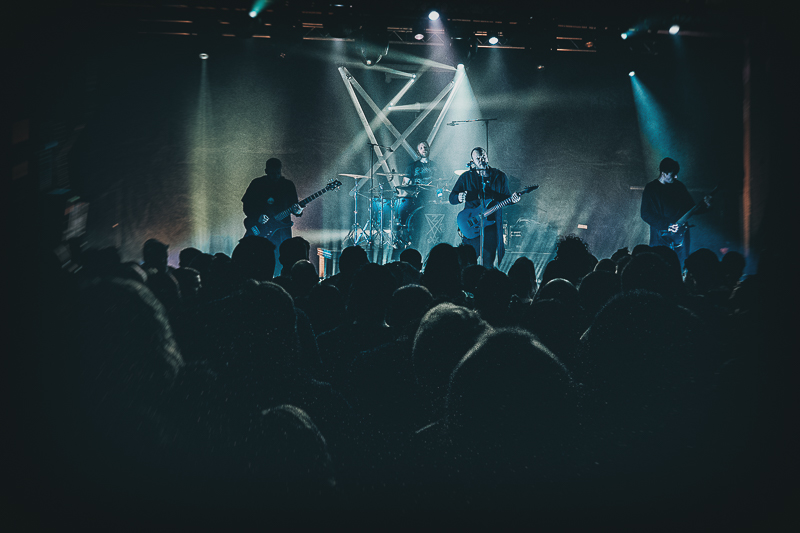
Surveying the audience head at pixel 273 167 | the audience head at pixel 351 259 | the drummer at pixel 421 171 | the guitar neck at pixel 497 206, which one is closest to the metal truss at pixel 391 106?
the drummer at pixel 421 171

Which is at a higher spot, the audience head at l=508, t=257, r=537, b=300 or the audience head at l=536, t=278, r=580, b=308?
the audience head at l=536, t=278, r=580, b=308

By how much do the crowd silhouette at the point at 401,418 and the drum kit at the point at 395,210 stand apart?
280 inches

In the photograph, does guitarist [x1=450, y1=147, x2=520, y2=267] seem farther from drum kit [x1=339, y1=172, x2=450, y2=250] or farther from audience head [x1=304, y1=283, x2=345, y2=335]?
audience head [x1=304, y1=283, x2=345, y2=335]

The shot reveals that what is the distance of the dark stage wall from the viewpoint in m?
8.81

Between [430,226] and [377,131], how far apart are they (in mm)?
2367

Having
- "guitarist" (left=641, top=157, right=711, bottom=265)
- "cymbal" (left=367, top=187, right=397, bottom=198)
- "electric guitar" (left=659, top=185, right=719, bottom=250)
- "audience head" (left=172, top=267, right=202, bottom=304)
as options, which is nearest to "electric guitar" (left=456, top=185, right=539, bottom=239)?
"guitarist" (left=641, top=157, right=711, bottom=265)

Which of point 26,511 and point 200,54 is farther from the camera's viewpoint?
point 200,54

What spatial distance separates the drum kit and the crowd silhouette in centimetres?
712

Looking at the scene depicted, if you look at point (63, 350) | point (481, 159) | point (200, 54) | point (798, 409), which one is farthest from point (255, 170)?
point (798, 409)

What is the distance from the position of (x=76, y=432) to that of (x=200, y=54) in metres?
9.44

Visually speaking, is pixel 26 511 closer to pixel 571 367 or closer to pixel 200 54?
pixel 571 367

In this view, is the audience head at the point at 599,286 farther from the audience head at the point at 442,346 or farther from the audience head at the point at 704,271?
the audience head at the point at 442,346

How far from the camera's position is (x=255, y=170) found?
30.2 ft

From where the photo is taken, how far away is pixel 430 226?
28.9 feet
